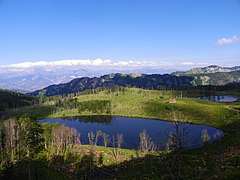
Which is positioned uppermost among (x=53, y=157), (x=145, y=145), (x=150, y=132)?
(x=53, y=157)

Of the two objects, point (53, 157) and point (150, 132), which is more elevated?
point (53, 157)

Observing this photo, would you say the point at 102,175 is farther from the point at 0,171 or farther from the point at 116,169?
the point at 0,171

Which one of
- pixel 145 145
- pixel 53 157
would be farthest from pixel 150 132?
pixel 53 157

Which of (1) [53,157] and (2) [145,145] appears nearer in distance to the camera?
(1) [53,157]

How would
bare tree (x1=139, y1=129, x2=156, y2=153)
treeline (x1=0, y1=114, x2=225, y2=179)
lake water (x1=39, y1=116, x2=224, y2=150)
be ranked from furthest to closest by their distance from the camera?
lake water (x1=39, y1=116, x2=224, y2=150) → bare tree (x1=139, y1=129, x2=156, y2=153) → treeline (x1=0, y1=114, x2=225, y2=179)

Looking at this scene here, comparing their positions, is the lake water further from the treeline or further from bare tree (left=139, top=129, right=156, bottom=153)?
the treeline

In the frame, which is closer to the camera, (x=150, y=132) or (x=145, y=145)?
(x=145, y=145)

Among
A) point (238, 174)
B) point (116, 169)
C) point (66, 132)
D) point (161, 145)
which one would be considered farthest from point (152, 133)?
point (238, 174)

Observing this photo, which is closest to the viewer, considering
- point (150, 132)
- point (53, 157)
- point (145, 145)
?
point (53, 157)

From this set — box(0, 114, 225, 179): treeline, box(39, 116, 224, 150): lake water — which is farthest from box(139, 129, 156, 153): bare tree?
box(39, 116, 224, 150): lake water

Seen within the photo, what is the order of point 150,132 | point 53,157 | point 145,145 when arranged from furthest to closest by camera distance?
point 150,132
point 145,145
point 53,157

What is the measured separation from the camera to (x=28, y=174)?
248 ft

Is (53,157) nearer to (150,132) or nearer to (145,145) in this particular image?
(145,145)

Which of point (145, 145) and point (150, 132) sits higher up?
point (145, 145)
